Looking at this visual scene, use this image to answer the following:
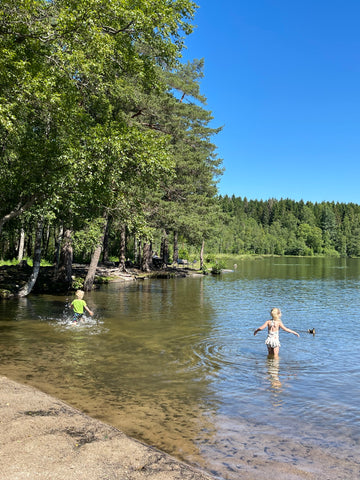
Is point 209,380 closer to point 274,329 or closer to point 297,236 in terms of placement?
point 274,329

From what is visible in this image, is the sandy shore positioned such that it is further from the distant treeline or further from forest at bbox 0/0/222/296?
the distant treeline

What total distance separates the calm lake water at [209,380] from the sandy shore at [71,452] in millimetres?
1174

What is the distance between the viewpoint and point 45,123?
15.7m

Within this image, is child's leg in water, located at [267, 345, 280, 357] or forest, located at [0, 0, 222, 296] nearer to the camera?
forest, located at [0, 0, 222, 296]

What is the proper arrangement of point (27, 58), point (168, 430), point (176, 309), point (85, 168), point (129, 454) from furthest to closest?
point (176, 309) < point (85, 168) < point (27, 58) < point (168, 430) < point (129, 454)

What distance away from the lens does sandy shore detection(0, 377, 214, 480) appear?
4.74m

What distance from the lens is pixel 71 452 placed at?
17.1 feet

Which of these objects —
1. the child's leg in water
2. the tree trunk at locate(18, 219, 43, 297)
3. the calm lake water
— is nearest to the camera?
the calm lake water

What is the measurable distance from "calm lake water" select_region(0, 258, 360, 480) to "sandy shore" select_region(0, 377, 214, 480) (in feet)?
3.85

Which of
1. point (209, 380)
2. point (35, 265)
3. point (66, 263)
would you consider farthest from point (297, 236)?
point (209, 380)

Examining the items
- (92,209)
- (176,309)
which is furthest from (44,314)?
(176,309)

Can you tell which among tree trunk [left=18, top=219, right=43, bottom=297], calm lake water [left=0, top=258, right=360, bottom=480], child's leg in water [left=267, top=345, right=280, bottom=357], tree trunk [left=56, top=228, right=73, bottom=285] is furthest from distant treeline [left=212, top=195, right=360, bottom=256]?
child's leg in water [left=267, top=345, right=280, bottom=357]

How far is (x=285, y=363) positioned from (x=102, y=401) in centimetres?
660

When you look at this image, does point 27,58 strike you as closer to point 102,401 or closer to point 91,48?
point 91,48
